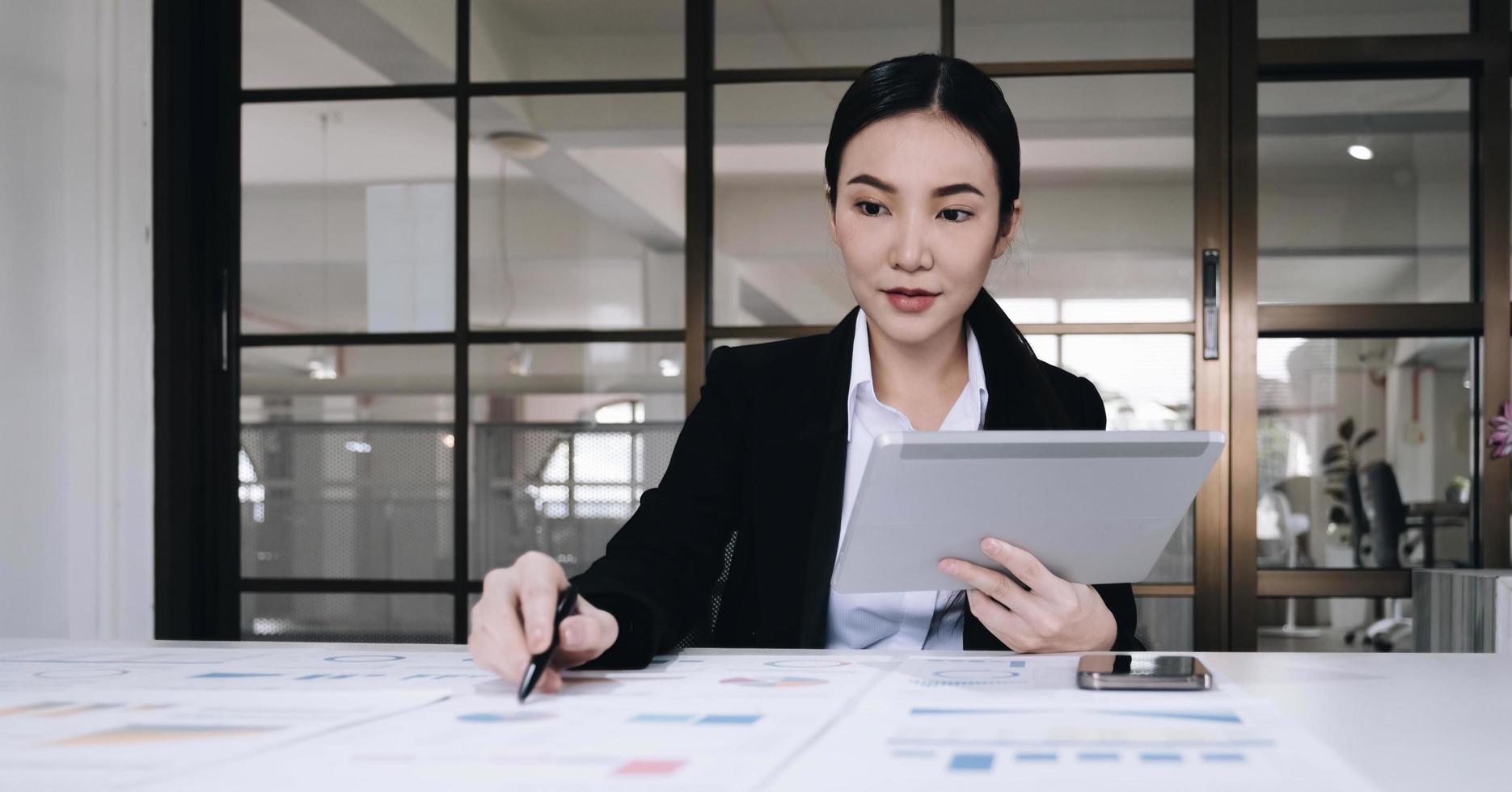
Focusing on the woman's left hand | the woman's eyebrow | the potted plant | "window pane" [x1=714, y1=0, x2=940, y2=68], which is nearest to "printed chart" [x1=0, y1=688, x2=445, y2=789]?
the woman's left hand

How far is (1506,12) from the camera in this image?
2465 millimetres

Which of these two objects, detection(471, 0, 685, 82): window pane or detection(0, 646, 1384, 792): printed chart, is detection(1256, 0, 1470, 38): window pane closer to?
detection(471, 0, 685, 82): window pane

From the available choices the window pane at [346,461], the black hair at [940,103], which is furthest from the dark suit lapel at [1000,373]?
the window pane at [346,461]

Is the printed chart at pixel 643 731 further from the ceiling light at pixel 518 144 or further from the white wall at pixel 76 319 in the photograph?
the ceiling light at pixel 518 144

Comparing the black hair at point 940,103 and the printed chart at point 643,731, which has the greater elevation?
the black hair at point 940,103

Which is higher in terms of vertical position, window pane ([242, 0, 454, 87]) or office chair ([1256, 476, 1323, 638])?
window pane ([242, 0, 454, 87])

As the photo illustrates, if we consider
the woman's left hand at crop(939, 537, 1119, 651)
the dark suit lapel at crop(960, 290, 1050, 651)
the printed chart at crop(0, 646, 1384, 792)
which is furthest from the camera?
the dark suit lapel at crop(960, 290, 1050, 651)

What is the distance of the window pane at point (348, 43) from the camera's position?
2.70m

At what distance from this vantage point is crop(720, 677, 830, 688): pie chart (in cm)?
85

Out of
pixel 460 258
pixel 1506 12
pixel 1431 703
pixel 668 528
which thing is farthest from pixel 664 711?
pixel 1506 12

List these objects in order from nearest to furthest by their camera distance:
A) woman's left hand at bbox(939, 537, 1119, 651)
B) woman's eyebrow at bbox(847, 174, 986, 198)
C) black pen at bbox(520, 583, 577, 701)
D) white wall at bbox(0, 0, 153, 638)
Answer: black pen at bbox(520, 583, 577, 701), woman's left hand at bbox(939, 537, 1119, 651), woman's eyebrow at bbox(847, 174, 986, 198), white wall at bbox(0, 0, 153, 638)

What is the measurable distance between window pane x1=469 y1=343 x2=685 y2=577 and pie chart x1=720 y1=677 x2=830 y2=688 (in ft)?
5.73

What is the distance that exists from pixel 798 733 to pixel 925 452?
252mm

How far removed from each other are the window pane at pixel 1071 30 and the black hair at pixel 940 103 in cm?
125
